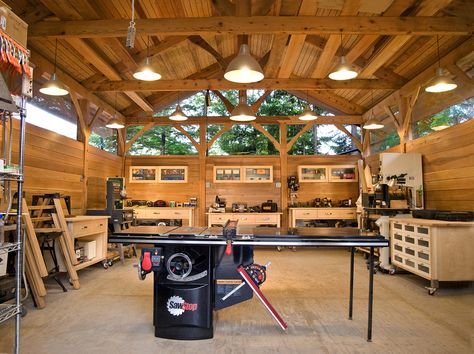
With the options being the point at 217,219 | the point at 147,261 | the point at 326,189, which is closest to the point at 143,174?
the point at 217,219

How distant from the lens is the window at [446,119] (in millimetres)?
4753

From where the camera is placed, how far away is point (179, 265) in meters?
2.73

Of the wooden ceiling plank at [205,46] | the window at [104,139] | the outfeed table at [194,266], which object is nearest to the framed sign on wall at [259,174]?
the wooden ceiling plank at [205,46]

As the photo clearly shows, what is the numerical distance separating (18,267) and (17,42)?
4.96 ft

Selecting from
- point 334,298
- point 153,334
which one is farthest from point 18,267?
point 334,298

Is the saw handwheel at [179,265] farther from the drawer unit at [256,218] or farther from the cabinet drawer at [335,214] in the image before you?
the cabinet drawer at [335,214]

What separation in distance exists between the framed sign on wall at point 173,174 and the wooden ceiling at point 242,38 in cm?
156

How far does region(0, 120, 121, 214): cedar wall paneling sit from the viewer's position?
5027mm

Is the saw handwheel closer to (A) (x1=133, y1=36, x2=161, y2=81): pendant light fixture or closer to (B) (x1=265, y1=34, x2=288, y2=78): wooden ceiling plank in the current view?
(A) (x1=133, y1=36, x2=161, y2=81): pendant light fixture

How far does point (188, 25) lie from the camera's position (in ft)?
14.2

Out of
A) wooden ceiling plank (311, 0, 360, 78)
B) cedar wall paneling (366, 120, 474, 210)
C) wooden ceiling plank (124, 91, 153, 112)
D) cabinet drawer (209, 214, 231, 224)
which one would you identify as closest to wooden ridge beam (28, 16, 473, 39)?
wooden ceiling plank (311, 0, 360, 78)

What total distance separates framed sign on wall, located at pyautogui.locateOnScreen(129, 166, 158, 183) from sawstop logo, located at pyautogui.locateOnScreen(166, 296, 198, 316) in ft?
20.2

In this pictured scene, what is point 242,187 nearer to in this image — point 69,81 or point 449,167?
point 69,81

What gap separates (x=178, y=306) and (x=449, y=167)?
15.1ft
